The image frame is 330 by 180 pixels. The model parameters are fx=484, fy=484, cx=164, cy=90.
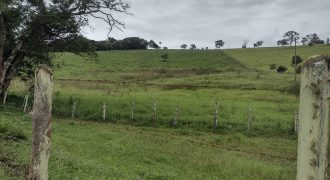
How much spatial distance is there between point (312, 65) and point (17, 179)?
251 inches

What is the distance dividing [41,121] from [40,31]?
27.3 meters

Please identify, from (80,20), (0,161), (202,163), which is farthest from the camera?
(80,20)

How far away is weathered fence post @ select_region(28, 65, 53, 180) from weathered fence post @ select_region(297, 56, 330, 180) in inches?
128

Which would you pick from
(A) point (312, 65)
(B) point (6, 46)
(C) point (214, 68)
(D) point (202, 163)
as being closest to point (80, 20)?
(B) point (6, 46)

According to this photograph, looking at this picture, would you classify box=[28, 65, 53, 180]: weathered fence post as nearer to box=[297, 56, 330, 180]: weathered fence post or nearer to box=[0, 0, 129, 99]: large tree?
box=[297, 56, 330, 180]: weathered fence post

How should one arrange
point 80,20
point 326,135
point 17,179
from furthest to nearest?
point 80,20 → point 17,179 → point 326,135

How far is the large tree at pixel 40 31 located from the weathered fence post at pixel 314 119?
90.8ft

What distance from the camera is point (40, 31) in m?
31.4

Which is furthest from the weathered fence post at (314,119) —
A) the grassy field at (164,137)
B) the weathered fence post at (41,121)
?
the grassy field at (164,137)

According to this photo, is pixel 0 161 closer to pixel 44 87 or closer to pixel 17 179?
pixel 17 179

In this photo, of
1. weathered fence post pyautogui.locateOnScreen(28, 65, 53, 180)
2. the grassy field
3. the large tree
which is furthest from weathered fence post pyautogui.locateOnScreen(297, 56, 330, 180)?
the large tree

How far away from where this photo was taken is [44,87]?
17.3 ft

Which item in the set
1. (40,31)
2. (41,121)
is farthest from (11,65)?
(41,121)

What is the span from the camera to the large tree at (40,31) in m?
30.4
